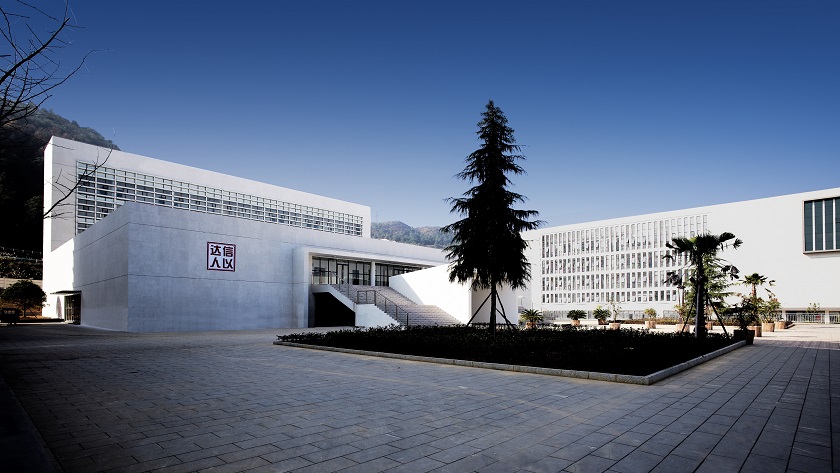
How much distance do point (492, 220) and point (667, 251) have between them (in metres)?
45.3

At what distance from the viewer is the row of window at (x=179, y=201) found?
146ft

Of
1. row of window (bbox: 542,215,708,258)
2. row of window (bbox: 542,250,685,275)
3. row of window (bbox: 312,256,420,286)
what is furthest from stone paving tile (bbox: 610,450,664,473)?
row of window (bbox: 542,250,685,275)

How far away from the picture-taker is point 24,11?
4.04 meters

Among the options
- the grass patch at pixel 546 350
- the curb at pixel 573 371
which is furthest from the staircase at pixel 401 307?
the curb at pixel 573 371

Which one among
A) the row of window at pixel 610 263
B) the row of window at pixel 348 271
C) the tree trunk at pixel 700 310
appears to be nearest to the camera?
the tree trunk at pixel 700 310

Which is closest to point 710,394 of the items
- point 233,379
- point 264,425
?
point 264,425

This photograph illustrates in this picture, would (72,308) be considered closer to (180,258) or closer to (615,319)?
(180,258)

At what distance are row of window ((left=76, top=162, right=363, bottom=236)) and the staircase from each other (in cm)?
1869

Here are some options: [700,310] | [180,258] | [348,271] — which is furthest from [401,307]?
[700,310]

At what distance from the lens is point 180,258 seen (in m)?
28.6

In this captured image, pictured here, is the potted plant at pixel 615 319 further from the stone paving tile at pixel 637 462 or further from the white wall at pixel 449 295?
the stone paving tile at pixel 637 462

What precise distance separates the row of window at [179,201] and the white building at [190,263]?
12 centimetres

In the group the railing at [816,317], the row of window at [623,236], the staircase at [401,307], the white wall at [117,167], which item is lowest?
the railing at [816,317]

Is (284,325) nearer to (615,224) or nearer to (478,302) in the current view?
(478,302)
